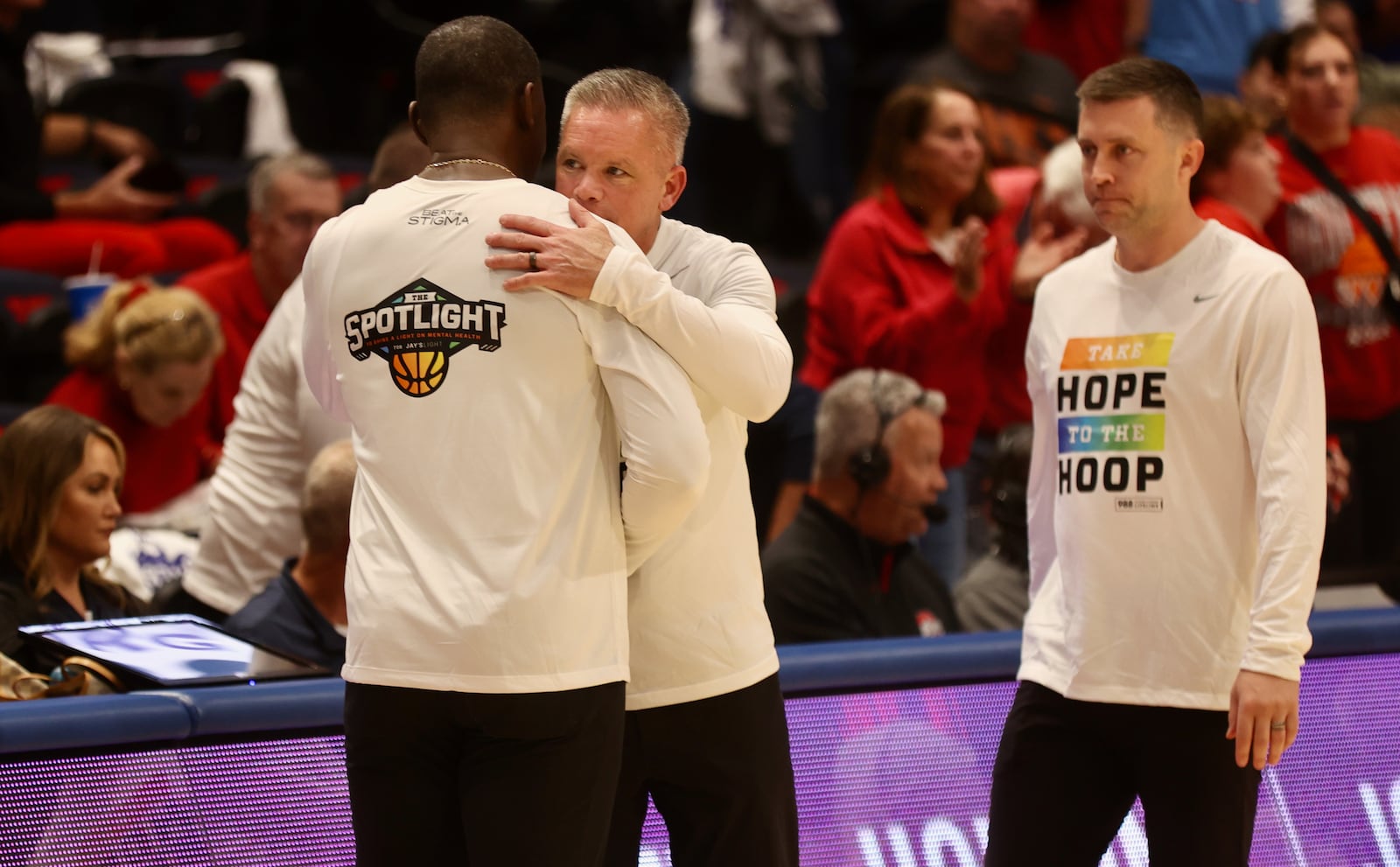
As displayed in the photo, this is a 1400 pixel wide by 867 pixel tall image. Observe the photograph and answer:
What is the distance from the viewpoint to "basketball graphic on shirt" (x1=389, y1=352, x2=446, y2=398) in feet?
8.30

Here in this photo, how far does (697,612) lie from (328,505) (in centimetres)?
165

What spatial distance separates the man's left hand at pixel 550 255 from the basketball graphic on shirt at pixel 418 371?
15 centimetres

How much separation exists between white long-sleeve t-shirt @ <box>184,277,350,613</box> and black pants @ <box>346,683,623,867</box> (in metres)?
2.28

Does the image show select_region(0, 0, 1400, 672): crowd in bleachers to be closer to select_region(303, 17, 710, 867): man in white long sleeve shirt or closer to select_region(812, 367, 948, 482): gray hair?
select_region(812, 367, 948, 482): gray hair

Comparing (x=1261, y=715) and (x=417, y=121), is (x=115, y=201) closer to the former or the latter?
(x=417, y=121)

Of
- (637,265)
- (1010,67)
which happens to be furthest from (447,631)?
(1010,67)

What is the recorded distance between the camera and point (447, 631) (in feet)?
8.21

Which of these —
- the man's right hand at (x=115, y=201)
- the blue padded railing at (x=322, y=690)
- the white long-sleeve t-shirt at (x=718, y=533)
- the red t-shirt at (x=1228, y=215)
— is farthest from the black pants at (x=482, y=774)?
the man's right hand at (x=115, y=201)

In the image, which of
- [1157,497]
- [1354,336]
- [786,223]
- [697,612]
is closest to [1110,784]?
[1157,497]

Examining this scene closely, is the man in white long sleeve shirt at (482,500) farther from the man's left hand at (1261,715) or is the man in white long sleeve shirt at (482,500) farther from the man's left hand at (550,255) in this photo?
the man's left hand at (1261,715)

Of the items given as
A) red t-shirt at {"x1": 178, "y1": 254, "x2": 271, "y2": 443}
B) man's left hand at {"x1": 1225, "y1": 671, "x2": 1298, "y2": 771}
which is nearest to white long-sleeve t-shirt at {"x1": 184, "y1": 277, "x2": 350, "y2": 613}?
red t-shirt at {"x1": 178, "y1": 254, "x2": 271, "y2": 443}

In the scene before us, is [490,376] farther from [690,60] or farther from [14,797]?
[690,60]

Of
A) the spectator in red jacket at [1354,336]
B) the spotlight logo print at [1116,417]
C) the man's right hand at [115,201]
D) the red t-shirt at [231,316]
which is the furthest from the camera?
the man's right hand at [115,201]

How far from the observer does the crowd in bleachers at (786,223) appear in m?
4.91
